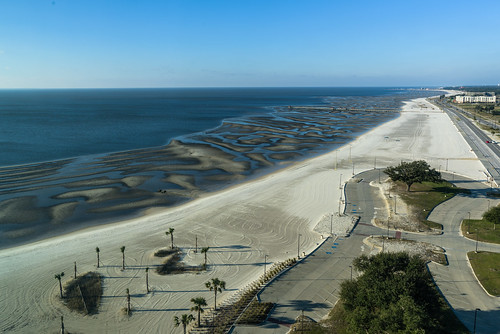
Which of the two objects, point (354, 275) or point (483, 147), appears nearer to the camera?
point (354, 275)

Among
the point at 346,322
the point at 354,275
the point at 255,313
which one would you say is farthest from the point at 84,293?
the point at 354,275

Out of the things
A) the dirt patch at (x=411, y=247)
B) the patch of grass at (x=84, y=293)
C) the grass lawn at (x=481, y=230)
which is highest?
the grass lawn at (x=481, y=230)

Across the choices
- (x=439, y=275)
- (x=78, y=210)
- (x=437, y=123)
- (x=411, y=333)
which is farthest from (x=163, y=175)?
(x=437, y=123)

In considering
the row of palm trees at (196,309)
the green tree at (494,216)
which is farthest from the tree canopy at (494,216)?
the row of palm trees at (196,309)

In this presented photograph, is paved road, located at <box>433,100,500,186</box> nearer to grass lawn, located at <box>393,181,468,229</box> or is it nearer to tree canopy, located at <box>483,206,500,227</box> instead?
grass lawn, located at <box>393,181,468,229</box>

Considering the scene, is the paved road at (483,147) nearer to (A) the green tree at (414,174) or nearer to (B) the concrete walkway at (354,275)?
→ (A) the green tree at (414,174)

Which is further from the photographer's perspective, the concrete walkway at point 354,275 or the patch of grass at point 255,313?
the concrete walkway at point 354,275

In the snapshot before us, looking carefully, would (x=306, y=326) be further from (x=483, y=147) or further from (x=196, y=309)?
(x=483, y=147)
